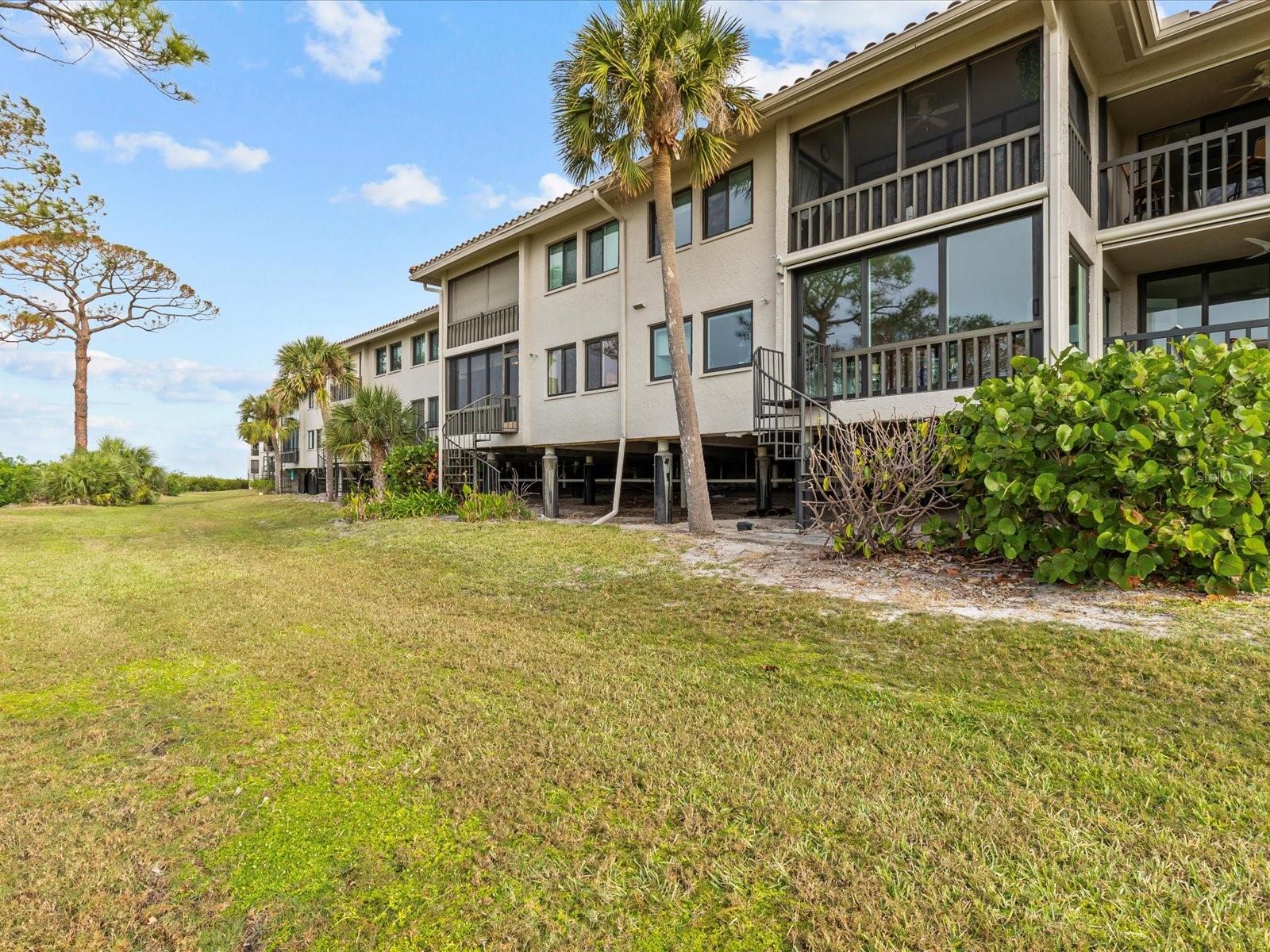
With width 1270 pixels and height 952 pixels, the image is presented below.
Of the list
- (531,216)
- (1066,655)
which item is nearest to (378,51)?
(531,216)

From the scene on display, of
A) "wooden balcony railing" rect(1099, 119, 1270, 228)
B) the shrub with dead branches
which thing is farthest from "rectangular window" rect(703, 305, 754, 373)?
"wooden balcony railing" rect(1099, 119, 1270, 228)

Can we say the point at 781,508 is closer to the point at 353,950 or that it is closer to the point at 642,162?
the point at 642,162

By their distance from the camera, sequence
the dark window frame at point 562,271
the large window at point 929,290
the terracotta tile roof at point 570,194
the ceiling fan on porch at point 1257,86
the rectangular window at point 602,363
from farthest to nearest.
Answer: the dark window frame at point 562,271 < the rectangular window at point 602,363 < the terracotta tile roof at point 570,194 < the large window at point 929,290 < the ceiling fan on porch at point 1257,86

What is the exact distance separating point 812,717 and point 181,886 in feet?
9.42

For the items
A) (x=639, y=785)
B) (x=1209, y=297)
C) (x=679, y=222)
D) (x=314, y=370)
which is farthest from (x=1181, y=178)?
(x=314, y=370)

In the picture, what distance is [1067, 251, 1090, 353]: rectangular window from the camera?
9008mm

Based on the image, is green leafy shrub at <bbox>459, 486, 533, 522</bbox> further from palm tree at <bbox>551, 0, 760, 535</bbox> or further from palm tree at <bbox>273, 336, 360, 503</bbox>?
palm tree at <bbox>273, 336, 360, 503</bbox>

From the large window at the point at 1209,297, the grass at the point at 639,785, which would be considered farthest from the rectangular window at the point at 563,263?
the grass at the point at 639,785

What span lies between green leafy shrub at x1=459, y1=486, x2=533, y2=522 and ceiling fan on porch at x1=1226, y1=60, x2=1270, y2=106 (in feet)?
46.0

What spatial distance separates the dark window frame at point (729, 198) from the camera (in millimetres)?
12211

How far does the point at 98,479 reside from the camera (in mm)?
24609

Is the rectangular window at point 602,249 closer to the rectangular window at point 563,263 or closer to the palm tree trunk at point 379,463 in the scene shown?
the rectangular window at point 563,263

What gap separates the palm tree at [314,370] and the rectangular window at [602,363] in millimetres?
17249

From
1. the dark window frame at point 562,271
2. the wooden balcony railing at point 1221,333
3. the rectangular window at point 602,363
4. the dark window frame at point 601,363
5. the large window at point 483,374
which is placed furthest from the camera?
the large window at point 483,374
